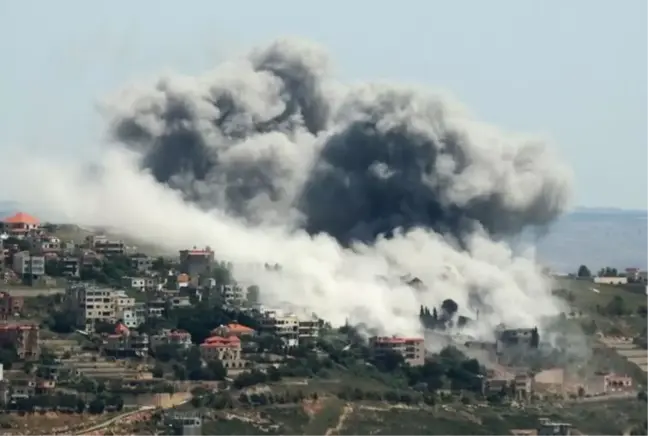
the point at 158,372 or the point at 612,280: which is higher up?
the point at 612,280

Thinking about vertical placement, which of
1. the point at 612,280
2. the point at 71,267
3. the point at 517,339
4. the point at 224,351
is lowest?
the point at 224,351

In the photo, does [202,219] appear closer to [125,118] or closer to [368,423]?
[125,118]

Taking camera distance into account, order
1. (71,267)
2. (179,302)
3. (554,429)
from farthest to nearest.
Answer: (71,267)
(179,302)
(554,429)

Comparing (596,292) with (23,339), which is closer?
(23,339)

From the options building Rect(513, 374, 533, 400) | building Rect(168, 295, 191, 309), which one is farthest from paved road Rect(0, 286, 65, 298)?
building Rect(513, 374, 533, 400)

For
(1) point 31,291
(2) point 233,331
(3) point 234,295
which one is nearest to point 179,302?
(3) point 234,295

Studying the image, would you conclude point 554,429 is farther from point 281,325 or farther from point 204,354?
point 281,325

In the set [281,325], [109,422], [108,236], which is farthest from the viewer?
[108,236]
